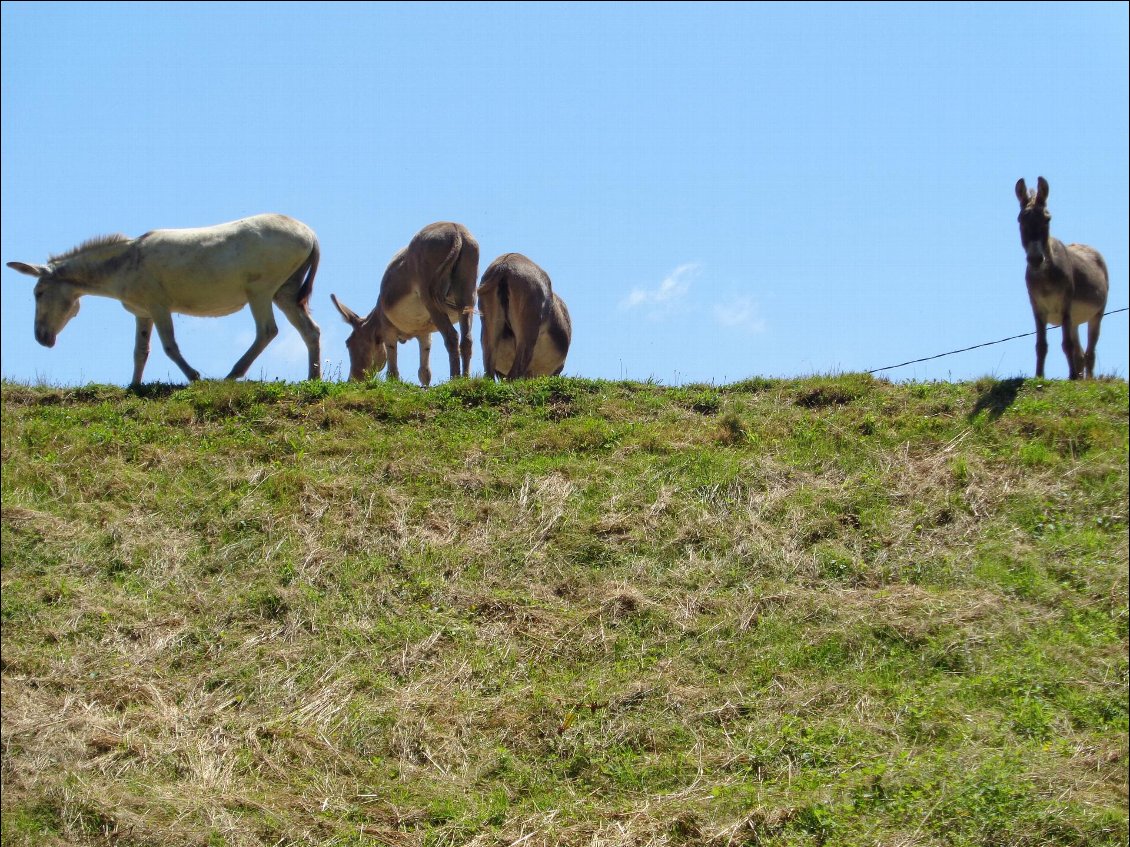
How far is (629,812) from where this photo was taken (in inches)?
307

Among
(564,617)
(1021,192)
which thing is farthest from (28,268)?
(1021,192)

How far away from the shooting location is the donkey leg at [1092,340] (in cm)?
1453

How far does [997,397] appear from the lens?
12461mm

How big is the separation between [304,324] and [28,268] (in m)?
3.39

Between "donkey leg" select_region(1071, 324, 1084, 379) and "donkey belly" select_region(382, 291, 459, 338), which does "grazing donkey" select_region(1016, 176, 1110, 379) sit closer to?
"donkey leg" select_region(1071, 324, 1084, 379)

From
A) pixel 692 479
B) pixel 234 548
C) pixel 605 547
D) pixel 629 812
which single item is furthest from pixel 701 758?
pixel 234 548

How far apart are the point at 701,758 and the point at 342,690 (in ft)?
8.92

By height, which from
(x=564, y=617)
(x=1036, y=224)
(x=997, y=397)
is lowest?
(x=564, y=617)

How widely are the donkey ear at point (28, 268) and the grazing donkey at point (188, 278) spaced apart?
0.5 inches

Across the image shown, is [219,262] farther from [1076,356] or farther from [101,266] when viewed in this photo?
[1076,356]

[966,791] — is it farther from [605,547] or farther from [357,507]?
[357,507]

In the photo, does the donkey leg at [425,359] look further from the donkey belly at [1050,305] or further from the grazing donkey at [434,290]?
the donkey belly at [1050,305]

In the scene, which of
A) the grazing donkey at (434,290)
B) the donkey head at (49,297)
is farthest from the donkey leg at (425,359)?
the donkey head at (49,297)

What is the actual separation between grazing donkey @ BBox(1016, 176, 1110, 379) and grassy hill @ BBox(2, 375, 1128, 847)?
1.33 meters
